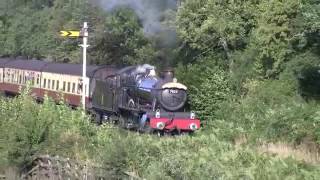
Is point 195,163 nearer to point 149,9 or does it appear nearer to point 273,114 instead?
point 273,114

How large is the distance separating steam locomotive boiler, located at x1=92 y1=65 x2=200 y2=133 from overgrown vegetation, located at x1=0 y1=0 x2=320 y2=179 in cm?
137

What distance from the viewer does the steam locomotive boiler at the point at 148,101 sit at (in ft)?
80.2

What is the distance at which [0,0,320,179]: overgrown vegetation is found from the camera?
13.1 meters

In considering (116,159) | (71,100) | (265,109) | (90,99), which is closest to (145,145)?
(116,159)

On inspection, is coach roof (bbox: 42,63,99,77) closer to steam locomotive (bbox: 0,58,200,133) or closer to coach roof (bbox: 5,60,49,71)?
steam locomotive (bbox: 0,58,200,133)

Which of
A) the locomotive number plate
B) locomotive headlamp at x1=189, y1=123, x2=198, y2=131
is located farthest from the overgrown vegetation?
the locomotive number plate

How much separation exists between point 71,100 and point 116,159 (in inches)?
775

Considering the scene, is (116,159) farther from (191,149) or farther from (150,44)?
(150,44)

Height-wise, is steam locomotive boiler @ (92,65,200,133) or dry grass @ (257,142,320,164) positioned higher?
steam locomotive boiler @ (92,65,200,133)

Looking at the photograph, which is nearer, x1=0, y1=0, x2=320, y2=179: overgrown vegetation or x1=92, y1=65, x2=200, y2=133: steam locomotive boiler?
x1=0, y1=0, x2=320, y2=179: overgrown vegetation

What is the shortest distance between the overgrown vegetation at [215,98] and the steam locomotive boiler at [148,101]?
137 cm

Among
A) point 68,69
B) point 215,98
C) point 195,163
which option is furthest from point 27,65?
point 195,163

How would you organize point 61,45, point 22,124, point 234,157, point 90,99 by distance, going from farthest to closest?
point 61,45 < point 90,99 < point 22,124 < point 234,157

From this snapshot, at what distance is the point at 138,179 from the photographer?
1165cm
